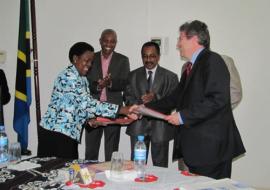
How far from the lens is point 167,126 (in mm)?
3680

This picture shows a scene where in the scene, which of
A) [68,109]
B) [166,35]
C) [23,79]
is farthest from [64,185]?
[166,35]

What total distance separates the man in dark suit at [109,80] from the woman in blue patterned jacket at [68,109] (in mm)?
1089

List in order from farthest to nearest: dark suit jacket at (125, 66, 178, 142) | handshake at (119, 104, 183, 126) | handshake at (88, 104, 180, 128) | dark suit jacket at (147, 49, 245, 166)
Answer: dark suit jacket at (125, 66, 178, 142), handshake at (119, 104, 183, 126), handshake at (88, 104, 180, 128), dark suit jacket at (147, 49, 245, 166)

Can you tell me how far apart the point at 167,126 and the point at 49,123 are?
1424 millimetres

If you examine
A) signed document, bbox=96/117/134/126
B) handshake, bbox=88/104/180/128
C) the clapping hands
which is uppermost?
the clapping hands

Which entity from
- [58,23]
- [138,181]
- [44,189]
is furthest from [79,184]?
[58,23]

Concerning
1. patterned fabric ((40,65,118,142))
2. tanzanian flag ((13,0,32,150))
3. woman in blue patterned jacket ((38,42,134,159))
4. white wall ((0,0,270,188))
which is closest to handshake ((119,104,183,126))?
woman in blue patterned jacket ((38,42,134,159))

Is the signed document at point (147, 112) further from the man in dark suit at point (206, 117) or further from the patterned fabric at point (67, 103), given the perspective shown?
the patterned fabric at point (67, 103)

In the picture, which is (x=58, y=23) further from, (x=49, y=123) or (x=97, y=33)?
(x=49, y=123)

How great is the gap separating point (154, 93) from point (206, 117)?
131cm

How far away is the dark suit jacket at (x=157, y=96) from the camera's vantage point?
144 inches

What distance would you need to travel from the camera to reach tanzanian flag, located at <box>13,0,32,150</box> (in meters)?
4.40

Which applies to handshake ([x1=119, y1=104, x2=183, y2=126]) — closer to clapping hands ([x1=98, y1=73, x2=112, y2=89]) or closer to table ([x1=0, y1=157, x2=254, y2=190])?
table ([x1=0, y1=157, x2=254, y2=190])

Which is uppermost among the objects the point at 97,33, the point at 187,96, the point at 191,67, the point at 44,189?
the point at 97,33
